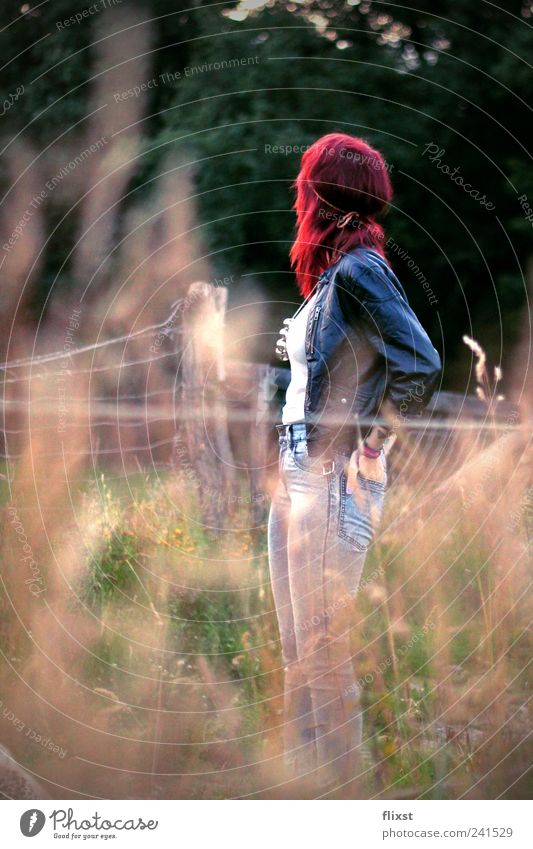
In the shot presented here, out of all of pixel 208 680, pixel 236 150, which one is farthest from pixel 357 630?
pixel 236 150

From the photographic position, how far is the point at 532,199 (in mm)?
6617

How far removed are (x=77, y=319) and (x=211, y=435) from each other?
244cm

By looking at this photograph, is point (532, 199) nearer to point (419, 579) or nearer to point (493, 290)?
point (493, 290)

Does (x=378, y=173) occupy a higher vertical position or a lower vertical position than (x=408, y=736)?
higher

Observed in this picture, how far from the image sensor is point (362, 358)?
9.55 ft
